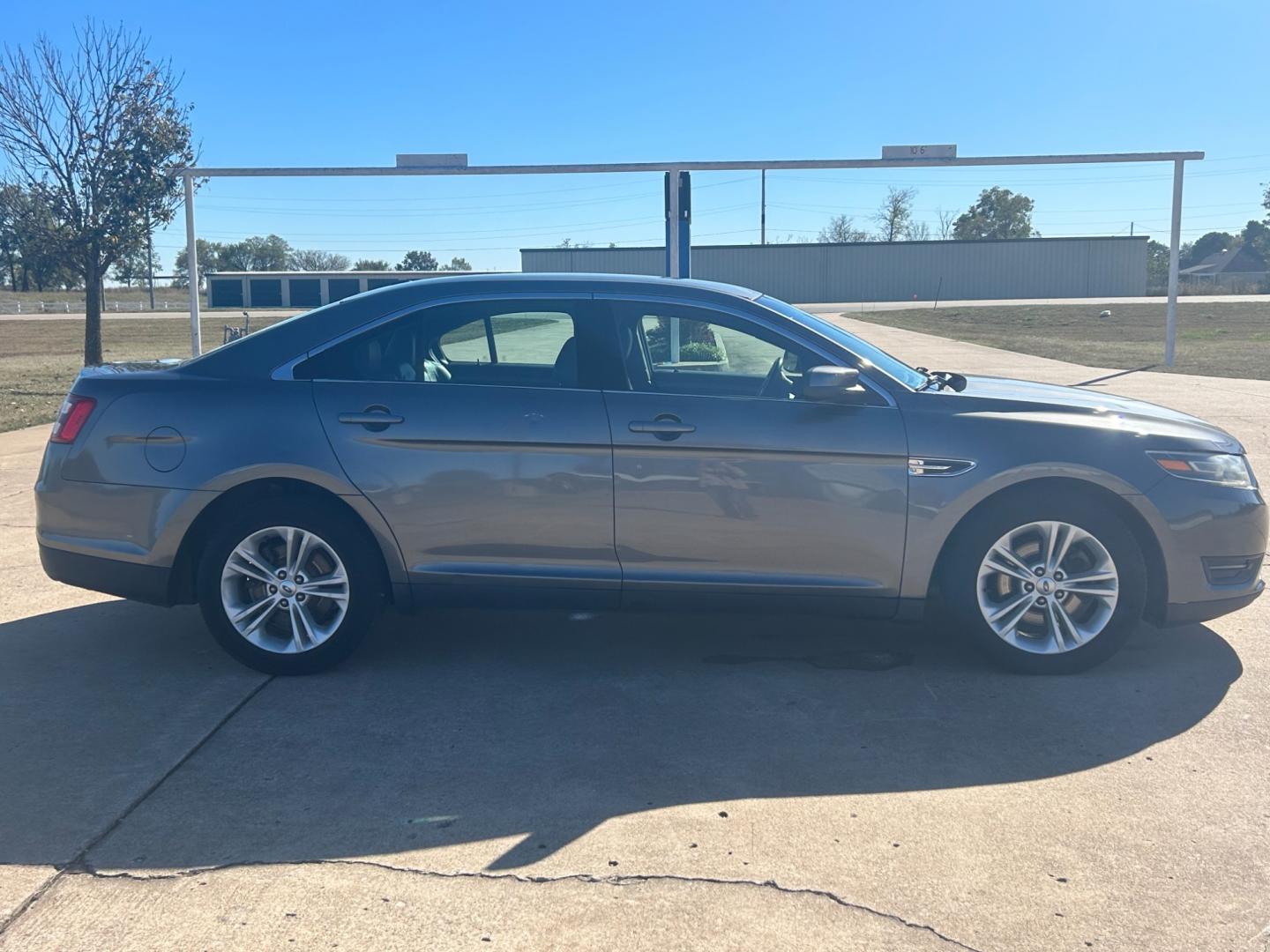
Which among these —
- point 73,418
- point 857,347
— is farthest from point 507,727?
point 73,418

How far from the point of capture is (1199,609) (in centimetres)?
468

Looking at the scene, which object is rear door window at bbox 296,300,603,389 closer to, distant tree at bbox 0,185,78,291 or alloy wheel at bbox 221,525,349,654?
alloy wheel at bbox 221,525,349,654

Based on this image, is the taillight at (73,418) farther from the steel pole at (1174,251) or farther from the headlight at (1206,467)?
the steel pole at (1174,251)

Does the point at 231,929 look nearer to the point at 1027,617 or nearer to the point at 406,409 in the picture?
the point at 406,409

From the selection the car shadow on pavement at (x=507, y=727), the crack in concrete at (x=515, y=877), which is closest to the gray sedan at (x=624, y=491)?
the car shadow on pavement at (x=507, y=727)

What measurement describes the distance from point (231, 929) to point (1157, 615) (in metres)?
3.82

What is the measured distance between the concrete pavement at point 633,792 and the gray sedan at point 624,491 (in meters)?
0.38

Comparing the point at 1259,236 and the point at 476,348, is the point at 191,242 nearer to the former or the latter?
the point at 476,348

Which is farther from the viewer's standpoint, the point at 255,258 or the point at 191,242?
the point at 255,258

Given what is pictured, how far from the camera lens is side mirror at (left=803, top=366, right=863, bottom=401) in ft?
14.7

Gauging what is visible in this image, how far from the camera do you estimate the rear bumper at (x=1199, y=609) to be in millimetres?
4676

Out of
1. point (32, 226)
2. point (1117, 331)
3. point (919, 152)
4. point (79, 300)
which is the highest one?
point (79, 300)

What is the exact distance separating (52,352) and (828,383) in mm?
28509

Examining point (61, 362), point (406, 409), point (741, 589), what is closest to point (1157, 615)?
point (741, 589)
